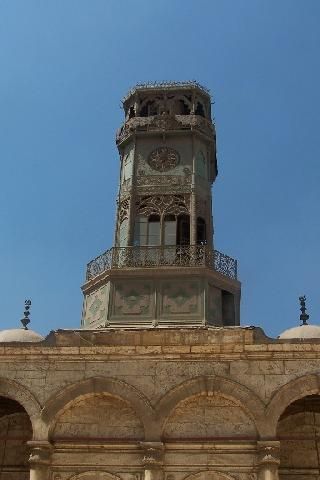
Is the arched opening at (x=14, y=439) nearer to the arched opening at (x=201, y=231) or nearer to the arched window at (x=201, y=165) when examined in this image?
the arched opening at (x=201, y=231)

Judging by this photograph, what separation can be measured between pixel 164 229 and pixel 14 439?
8047 mm

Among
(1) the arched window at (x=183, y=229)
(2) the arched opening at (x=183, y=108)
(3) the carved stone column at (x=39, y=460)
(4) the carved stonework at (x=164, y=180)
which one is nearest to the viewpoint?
(3) the carved stone column at (x=39, y=460)

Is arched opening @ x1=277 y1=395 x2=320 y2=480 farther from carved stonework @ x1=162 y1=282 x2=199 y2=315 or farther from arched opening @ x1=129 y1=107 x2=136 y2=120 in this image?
arched opening @ x1=129 y1=107 x2=136 y2=120

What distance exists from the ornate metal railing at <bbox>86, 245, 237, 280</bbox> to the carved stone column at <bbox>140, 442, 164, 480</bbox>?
643cm

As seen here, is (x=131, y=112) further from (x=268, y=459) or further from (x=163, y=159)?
(x=268, y=459)

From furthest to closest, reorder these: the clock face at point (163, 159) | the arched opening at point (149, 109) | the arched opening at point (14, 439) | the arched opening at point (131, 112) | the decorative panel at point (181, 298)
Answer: the arched opening at point (131, 112) < the arched opening at point (149, 109) < the clock face at point (163, 159) < the decorative panel at point (181, 298) < the arched opening at point (14, 439)

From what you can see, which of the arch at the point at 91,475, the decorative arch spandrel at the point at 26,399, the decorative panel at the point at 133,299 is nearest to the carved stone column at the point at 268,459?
the arch at the point at 91,475

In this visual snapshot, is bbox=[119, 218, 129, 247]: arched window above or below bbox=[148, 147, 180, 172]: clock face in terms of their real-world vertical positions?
below

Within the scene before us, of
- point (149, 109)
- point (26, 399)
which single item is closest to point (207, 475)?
point (26, 399)

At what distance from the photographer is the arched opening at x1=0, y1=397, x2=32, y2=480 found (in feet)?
53.3

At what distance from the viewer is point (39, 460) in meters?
14.4

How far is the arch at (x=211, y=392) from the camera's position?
47.6 ft

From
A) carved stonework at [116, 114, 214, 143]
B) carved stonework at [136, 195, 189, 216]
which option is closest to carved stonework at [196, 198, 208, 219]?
carved stonework at [136, 195, 189, 216]

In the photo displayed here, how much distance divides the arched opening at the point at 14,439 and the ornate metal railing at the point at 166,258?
509 cm
